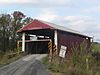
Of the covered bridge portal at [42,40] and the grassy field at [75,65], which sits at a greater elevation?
the covered bridge portal at [42,40]

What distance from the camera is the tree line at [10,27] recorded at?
4066cm

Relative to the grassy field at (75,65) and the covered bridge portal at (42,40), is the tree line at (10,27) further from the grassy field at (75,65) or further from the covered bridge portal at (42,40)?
the grassy field at (75,65)

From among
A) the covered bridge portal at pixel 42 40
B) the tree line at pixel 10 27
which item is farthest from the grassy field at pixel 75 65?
the tree line at pixel 10 27

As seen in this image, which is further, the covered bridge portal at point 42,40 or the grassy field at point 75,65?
the covered bridge portal at point 42,40

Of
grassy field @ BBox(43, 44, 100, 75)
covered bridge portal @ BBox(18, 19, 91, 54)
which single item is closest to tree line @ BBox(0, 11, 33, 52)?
covered bridge portal @ BBox(18, 19, 91, 54)

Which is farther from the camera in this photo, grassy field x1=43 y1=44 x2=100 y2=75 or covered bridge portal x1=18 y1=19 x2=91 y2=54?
covered bridge portal x1=18 y1=19 x2=91 y2=54

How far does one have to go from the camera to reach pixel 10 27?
46.8 meters

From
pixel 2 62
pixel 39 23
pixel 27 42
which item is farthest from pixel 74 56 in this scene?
pixel 27 42

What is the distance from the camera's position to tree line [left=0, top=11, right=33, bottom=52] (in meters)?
40.7

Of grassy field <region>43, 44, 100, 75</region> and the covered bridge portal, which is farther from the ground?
the covered bridge portal

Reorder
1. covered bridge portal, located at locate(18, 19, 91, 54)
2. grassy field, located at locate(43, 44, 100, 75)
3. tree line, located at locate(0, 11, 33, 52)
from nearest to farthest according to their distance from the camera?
grassy field, located at locate(43, 44, 100, 75) → covered bridge portal, located at locate(18, 19, 91, 54) → tree line, located at locate(0, 11, 33, 52)

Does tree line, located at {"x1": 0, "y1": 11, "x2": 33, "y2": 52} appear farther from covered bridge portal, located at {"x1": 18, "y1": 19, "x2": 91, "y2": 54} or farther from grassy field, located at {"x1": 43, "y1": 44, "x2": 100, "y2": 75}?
grassy field, located at {"x1": 43, "y1": 44, "x2": 100, "y2": 75}

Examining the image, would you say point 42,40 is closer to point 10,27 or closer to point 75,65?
point 75,65

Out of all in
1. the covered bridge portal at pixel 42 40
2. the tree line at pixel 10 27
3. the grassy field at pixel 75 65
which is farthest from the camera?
the tree line at pixel 10 27
